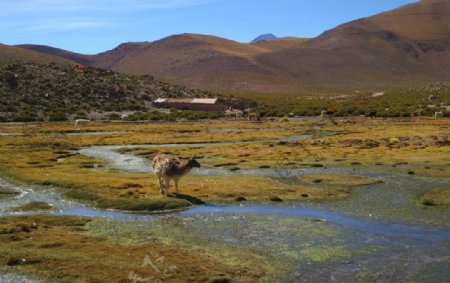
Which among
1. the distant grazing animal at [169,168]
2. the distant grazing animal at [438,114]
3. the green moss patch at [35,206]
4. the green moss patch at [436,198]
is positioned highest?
the distant grazing animal at [438,114]

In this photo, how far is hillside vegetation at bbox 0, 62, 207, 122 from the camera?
94.1 meters

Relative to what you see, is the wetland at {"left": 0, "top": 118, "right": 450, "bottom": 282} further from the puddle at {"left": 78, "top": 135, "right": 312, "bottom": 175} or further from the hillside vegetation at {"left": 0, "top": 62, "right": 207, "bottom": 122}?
the hillside vegetation at {"left": 0, "top": 62, "right": 207, "bottom": 122}

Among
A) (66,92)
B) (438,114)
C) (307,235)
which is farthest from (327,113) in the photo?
(307,235)

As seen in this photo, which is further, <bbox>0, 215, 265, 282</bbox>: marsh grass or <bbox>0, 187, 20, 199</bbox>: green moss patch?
<bbox>0, 187, 20, 199</bbox>: green moss patch

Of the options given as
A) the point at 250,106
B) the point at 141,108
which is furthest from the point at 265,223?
the point at 250,106

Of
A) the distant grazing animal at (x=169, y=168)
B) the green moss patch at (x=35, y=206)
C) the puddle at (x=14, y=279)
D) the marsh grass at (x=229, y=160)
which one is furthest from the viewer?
the marsh grass at (x=229, y=160)

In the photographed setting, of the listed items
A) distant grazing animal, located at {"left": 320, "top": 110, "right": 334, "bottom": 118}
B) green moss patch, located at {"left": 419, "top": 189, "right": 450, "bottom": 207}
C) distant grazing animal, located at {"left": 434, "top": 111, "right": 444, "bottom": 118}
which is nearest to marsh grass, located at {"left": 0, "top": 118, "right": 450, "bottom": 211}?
green moss patch, located at {"left": 419, "top": 189, "right": 450, "bottom": 207}

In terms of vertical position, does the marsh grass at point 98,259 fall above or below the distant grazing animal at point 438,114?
below

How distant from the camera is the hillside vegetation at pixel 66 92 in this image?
9406 centimetres

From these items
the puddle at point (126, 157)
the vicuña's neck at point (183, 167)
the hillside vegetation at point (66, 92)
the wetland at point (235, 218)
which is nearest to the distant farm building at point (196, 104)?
the hillside vegetation at point (66, 92)

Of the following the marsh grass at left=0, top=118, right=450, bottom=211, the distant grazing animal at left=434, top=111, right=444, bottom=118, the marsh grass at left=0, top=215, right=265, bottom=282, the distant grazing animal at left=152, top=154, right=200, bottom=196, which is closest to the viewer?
the marsh grass at left=0, top=215, right=265, bottom=282

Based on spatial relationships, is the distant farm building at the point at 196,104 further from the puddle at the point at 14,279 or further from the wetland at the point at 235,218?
the puddle at the point at 14,279

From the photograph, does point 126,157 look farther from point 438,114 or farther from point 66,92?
point 66,92

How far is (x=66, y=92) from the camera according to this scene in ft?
359
